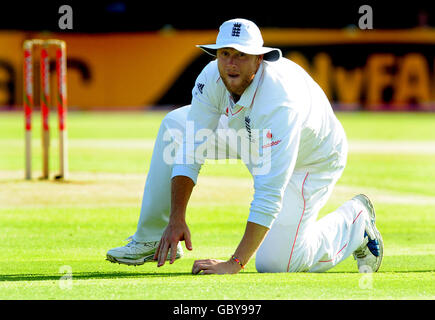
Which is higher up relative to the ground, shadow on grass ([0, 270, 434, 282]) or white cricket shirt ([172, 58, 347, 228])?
white cricket shirt ([172, 58, 347, 228])

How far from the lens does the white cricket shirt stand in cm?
536

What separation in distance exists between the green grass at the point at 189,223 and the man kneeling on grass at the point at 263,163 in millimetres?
213

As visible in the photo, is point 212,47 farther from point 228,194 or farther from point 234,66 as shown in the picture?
point 228,194

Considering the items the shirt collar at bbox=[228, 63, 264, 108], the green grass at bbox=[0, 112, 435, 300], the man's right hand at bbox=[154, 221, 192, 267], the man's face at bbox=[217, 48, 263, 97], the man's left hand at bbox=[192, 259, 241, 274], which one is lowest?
the green grass at bbox=[0, 112, 435, 300]

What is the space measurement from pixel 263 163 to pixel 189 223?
3.77 m

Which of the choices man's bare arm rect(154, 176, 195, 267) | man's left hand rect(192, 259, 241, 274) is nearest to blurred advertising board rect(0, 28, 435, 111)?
man's bare arm rect(154, 176, 195, 267)

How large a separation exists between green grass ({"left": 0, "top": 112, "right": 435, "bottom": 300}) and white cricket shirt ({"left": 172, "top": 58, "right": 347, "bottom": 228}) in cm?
65

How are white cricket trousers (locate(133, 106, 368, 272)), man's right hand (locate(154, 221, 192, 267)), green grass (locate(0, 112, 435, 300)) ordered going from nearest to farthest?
1. green grass (locate(0, 112, 435, 300))
2. man's right hand (locate(154, 221, 192, 267))
3. white cricket trousers (locate(133, 106, 368, 272))

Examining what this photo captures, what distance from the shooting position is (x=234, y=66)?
543 cm

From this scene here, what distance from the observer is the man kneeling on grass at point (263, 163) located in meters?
5.38

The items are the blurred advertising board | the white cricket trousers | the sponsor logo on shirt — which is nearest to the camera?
the sponsor logo on shirt

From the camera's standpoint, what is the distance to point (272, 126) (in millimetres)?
5363

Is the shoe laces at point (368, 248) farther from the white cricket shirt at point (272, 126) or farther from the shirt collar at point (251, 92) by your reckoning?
the shirt collar at point (251, 92)

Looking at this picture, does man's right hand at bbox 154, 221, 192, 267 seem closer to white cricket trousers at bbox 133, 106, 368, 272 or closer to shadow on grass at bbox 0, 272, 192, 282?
shadow on grass at bbox 0, 272, 192, 282
